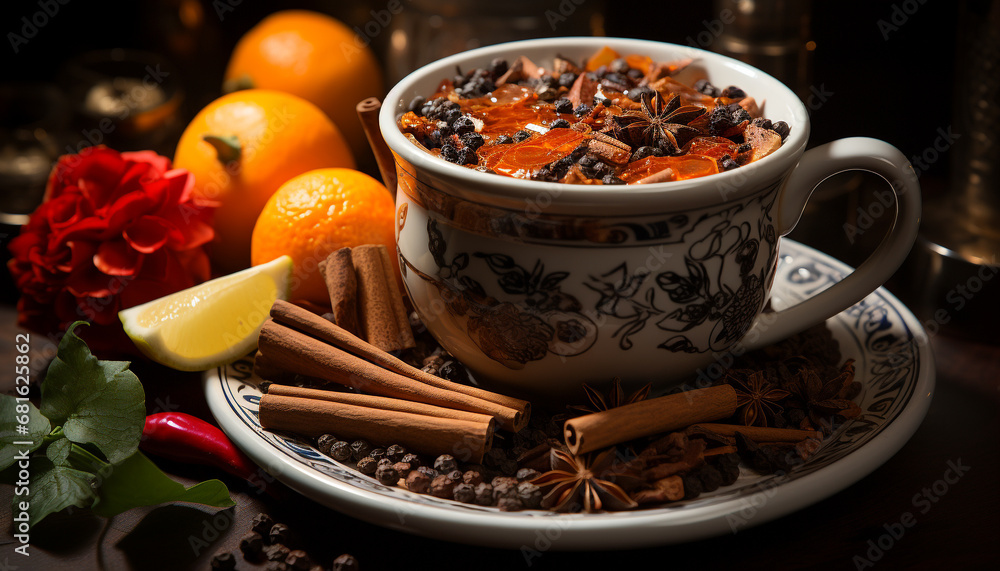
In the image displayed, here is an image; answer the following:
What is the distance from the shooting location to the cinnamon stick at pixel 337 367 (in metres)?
1.11

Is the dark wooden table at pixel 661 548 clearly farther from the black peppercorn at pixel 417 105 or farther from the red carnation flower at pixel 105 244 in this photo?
the black peppercorn at pixel 417 105

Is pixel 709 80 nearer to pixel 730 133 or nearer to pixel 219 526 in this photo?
pixel 730 133

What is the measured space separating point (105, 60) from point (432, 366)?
137 centimetres

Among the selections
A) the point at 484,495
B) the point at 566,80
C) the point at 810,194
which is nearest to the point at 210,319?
the point at 484,495

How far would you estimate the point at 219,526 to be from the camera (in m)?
1.00

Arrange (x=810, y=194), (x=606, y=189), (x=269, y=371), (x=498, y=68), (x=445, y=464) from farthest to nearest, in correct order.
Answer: (x=498, y=68), (x=269, y=371), (x=810, y=194), (x=445, y=464), (x=606, y=189)

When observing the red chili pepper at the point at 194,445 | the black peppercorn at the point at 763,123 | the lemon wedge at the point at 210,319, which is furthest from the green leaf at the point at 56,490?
the black peppercorn at the point at 763,123

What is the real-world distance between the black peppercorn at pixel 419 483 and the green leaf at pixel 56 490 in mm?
381

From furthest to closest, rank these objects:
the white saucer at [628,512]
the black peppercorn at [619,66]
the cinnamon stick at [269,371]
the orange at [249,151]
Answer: the orange at [249,151]
the black peppercorn at [619,66]
the cinnamon stick at [269,371]
the white saucer at [628,512]

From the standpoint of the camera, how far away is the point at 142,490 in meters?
0.99

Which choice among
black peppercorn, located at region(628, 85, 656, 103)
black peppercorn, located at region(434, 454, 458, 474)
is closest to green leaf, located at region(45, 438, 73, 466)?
black peppercorn, located at region(434, 454, 458, 474)

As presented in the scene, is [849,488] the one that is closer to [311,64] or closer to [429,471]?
[429,471]

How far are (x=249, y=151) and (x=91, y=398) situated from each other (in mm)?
602

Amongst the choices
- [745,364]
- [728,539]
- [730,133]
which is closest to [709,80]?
[730,133]
